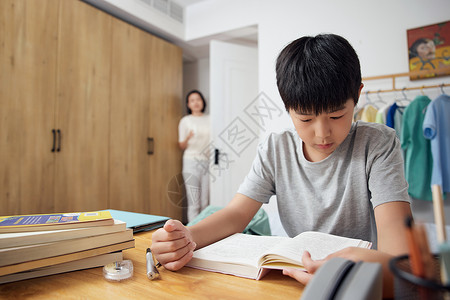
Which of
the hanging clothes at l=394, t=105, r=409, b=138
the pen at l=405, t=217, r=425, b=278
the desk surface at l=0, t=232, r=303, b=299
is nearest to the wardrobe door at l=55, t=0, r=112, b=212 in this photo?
the desk surface at l=0, t=232, r=303, b=299

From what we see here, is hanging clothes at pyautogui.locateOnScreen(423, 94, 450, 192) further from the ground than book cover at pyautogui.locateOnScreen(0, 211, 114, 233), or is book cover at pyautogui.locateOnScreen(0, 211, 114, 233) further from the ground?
hanging clothes at pyautogui.locateOnScreen(423, 94, 450, 192)

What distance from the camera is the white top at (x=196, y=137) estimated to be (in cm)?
354

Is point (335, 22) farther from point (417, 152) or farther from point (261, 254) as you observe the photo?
point (261, 254)

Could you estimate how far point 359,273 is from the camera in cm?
36

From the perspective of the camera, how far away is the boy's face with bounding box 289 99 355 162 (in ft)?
2.46

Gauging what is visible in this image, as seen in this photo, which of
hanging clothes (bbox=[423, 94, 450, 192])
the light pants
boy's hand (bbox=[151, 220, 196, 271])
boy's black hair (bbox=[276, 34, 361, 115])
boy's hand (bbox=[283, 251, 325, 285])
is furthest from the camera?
the light pants

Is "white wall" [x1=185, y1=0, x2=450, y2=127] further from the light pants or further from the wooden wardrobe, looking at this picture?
the light pants

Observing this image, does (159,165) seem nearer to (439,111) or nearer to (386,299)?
(439,111)

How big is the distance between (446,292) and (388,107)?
2.42 m

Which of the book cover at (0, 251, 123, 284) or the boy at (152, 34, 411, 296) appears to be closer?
the book cover at (0, 251, 123, 284)

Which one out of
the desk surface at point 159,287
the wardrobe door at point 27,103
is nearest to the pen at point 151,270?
the desk surface at point 159,287

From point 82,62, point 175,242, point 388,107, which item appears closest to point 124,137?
point 82,62

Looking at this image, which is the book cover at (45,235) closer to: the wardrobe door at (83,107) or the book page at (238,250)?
the book page at (238,250)

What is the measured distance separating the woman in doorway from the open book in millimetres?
2792
